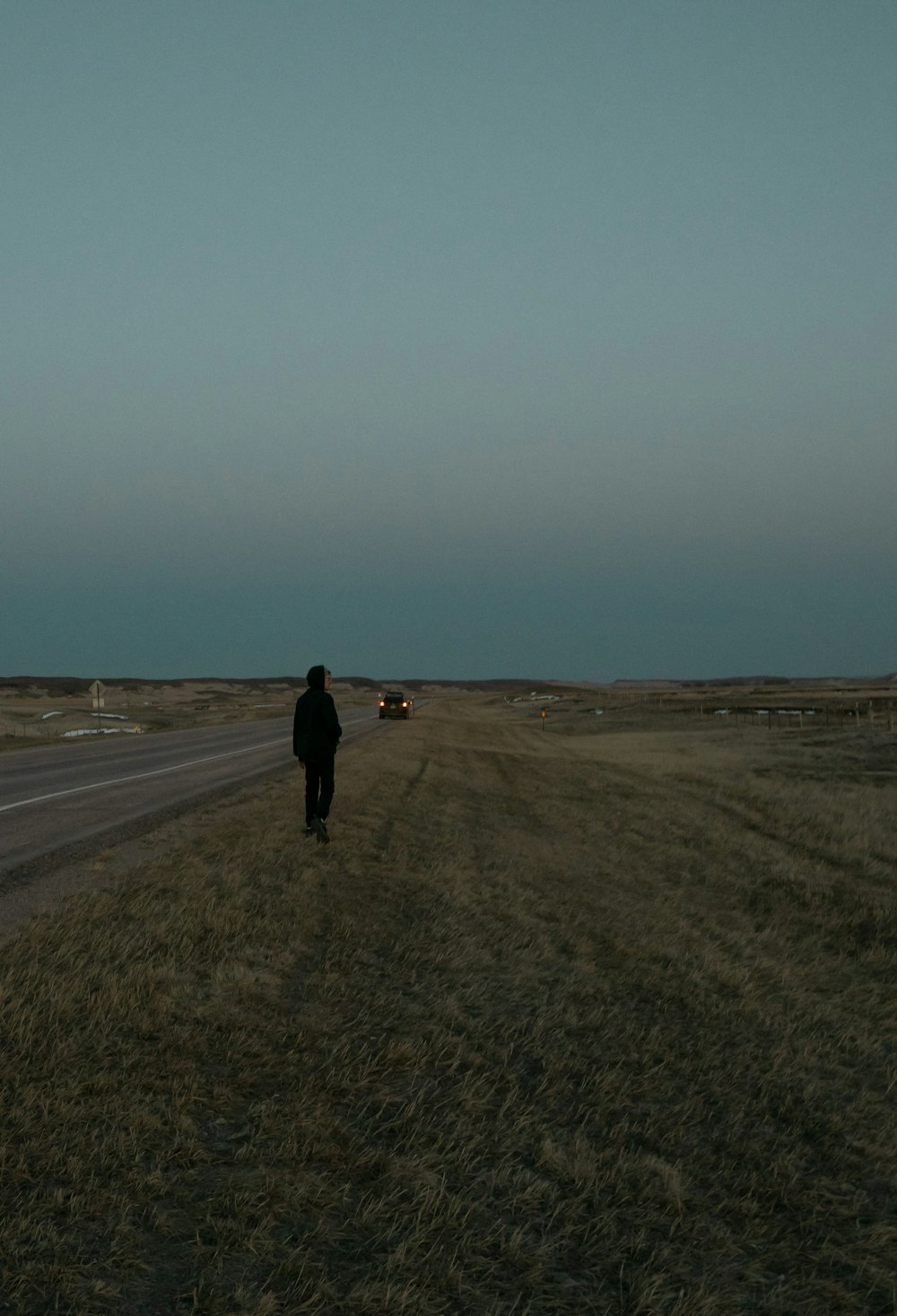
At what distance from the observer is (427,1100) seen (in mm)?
6195

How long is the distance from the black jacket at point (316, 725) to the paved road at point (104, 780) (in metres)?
3.19

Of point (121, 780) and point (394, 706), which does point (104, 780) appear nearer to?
point (121, 780)

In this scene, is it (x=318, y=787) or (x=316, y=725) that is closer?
(x=316, y=725)

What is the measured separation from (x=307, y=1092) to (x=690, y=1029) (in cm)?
385

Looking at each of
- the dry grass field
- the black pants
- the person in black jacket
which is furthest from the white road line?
the person in black jacket

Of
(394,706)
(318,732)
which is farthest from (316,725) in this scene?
(394,706)

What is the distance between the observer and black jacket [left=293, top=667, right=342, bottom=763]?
12898 mm

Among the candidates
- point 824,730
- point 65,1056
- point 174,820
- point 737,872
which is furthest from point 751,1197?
point 824,730

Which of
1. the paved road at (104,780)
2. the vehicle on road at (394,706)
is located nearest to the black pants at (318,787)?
the paved road at (104,780)

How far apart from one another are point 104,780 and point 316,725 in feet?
34.0

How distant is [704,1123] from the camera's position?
21.8 feet

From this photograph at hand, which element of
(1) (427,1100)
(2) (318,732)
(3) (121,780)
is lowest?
(1) (427,1100)

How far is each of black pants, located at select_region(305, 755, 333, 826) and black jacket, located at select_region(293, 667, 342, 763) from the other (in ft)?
0.71

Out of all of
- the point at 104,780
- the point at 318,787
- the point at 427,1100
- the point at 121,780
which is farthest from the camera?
the point at 121,780
